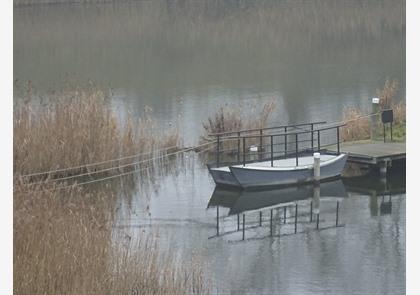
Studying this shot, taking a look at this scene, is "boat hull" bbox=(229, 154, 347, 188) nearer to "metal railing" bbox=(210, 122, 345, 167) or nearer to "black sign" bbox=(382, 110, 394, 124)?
"metal railing" bbox=(210, 122, 345, 167)

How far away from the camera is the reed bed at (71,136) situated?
12414 mm

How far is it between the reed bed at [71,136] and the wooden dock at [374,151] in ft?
11.1

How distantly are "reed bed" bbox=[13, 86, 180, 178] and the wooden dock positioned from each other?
11.1ft

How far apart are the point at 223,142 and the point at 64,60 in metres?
10.9

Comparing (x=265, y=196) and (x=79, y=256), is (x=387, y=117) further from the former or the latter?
(x=79, y=256)

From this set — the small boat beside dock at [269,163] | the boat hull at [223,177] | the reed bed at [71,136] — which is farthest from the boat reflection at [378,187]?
the reed bed at [71,136]

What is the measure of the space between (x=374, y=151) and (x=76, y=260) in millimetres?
8654

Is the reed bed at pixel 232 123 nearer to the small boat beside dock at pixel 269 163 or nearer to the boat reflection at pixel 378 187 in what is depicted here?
the small boat beside dock at pixel 269 163

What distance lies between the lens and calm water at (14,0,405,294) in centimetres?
954

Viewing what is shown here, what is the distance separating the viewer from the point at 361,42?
2758 centimetres

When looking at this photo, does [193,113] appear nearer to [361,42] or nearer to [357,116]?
[357,116]

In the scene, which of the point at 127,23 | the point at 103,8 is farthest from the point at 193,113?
the point at 103,8

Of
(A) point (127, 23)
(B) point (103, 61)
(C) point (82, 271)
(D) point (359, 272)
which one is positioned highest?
(A) point (127, 23)

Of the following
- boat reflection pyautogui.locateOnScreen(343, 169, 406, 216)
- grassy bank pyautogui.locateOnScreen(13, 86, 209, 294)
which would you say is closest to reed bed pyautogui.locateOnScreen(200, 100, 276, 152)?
boat reflection pyautogui.locateOnScreen(343, 169, 406, 216)
